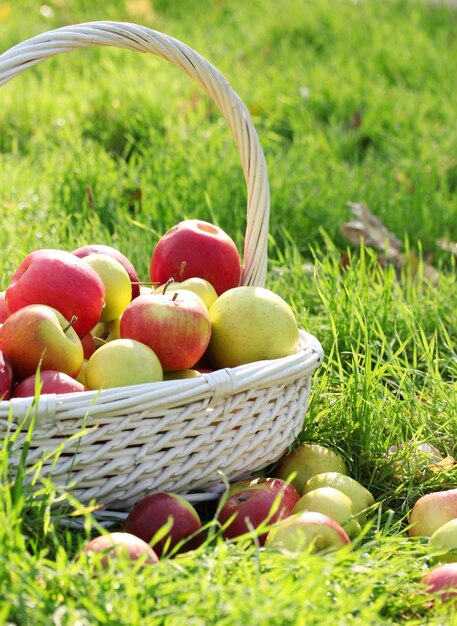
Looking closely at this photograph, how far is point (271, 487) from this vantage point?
1813mm

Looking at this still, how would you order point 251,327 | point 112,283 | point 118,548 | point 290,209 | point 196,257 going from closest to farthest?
1. point 118,548
2. point 251,327
3. point 112,283
4. point 196,257
5. point 290,209

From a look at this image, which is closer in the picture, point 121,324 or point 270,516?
point 270,516

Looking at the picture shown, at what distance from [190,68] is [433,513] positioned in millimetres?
1134

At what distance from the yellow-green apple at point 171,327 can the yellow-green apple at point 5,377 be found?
268 millimetres

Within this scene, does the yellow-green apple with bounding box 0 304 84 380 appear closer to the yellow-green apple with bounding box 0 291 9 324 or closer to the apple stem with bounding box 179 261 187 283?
the yellow-green apple with bounding box 0 291 9 324

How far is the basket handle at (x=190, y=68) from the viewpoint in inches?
76.8

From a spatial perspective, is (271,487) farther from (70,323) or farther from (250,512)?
(70,323)

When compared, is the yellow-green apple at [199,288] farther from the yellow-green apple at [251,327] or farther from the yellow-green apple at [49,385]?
the yellow-green apple at [49,385]

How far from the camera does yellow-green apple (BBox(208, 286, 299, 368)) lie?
6.30ft

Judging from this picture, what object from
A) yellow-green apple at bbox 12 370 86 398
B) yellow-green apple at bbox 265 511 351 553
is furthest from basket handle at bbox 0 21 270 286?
yellow-green apple at bbox 265 511 351 553

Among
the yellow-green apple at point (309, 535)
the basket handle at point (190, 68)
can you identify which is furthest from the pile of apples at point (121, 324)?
the yellow-green apple at point (309, 535)

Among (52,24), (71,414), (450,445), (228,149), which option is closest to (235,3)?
(52,24)

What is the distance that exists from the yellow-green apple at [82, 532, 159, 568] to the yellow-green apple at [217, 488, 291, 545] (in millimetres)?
239

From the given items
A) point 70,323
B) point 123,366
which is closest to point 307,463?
point 123,366
